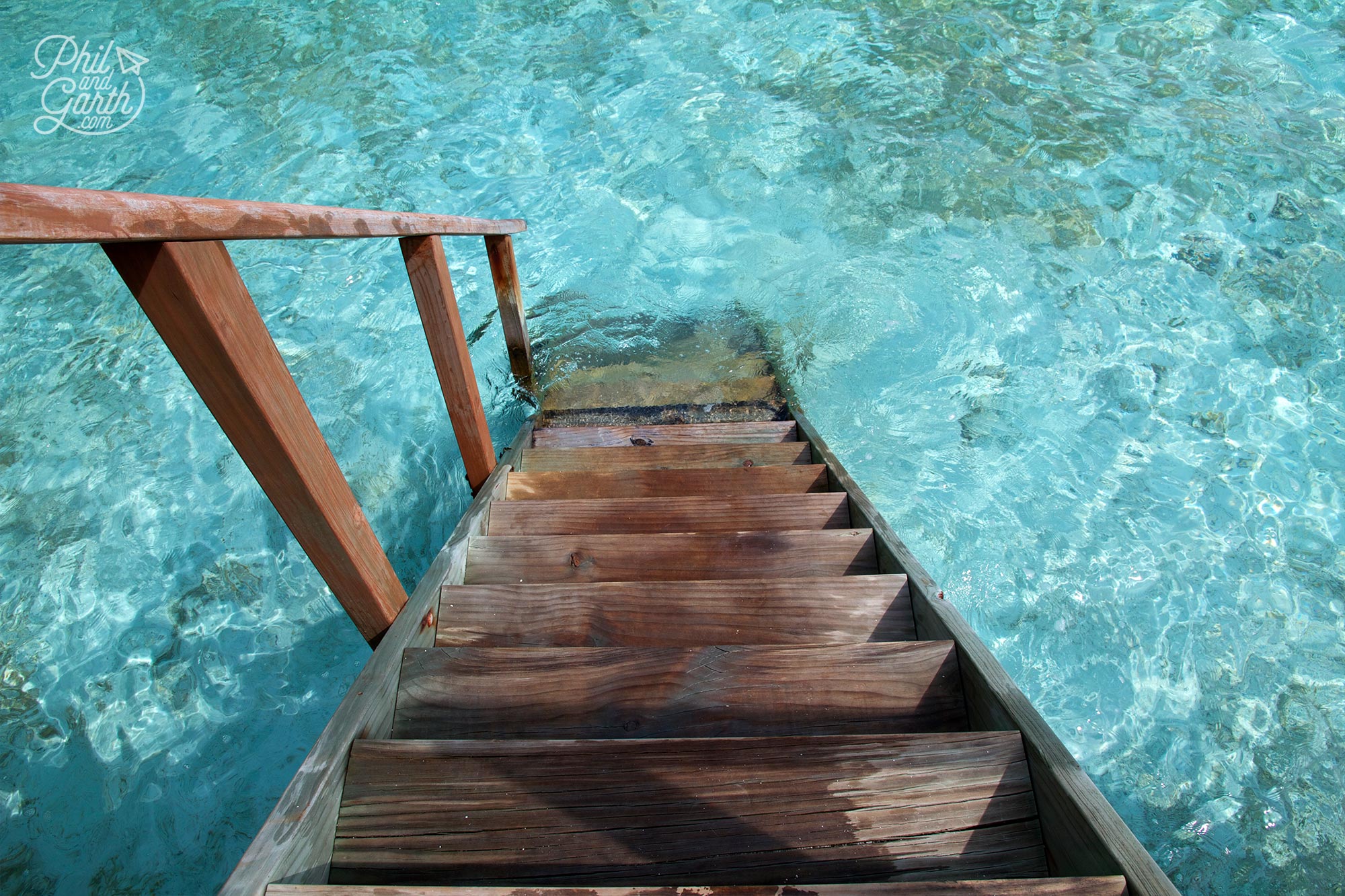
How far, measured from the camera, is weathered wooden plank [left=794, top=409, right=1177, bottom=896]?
106 centimetres

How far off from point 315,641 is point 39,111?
22.1 feet

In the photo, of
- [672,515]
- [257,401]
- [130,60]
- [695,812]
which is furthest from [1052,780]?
[130,60]

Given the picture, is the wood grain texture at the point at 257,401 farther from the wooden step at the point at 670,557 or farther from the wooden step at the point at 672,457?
the wooden step at the point at 672,457

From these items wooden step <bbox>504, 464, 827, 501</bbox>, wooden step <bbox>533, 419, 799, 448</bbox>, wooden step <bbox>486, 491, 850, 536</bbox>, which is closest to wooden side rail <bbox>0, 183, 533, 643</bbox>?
wooden step <bbox>486, 491, 850, 536</bbox>

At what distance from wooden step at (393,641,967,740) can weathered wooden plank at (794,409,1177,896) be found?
0.07 metres

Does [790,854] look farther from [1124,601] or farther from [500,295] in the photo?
[500,295]

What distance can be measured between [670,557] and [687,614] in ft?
1.26

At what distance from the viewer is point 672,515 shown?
2516 mm

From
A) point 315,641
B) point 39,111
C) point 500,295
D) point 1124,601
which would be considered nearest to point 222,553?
point 315,641

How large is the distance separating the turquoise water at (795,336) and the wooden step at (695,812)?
1555 millimetres

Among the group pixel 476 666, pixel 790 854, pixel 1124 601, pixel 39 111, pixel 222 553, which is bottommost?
pixel 1124 601

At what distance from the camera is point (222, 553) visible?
326 centimetres

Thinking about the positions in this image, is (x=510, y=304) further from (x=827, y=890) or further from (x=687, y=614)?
(x=827, y=890)

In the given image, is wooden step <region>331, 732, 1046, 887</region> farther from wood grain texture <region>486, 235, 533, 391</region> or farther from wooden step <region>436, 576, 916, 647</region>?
wood grain texture <region>486, 235, 533, 391</region>
